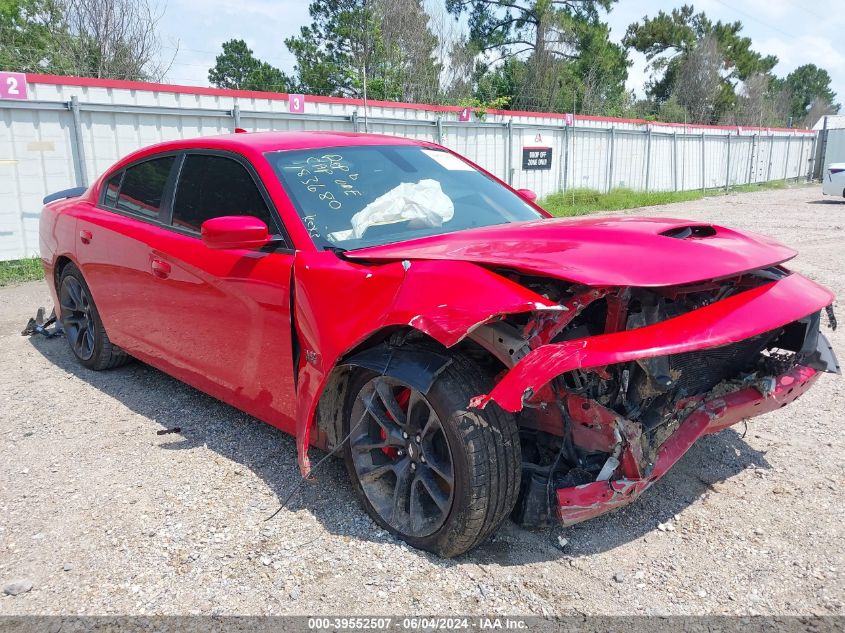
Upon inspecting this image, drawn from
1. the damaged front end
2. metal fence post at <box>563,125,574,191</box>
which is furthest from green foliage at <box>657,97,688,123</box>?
the damaged front end

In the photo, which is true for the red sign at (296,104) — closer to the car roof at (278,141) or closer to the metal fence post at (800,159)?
the car roof at (278,141)

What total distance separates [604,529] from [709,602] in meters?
0.54

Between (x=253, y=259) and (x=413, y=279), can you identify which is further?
(x=253, y=259)

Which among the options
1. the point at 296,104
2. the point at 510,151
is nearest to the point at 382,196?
the point at 296,104

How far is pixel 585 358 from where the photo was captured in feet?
6.88

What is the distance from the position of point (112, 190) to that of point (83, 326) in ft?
3.60

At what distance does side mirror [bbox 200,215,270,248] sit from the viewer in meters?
2.88

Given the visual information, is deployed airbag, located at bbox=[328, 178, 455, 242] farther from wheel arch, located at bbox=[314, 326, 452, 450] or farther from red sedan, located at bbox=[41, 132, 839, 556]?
wheel arch, located at bbox=[314, 326, 452, 450]

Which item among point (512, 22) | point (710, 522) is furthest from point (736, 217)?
point (512, 22)

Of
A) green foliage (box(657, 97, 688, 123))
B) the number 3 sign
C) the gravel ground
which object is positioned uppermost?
green foliage (box(657, 97, 688, 123))

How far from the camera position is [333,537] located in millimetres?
2779

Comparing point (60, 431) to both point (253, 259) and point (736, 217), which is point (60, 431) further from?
point (736, 217)

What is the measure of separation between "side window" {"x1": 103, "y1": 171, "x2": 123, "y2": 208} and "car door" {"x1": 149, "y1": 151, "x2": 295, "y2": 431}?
0.86m

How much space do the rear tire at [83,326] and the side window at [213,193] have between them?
4.56 ft
